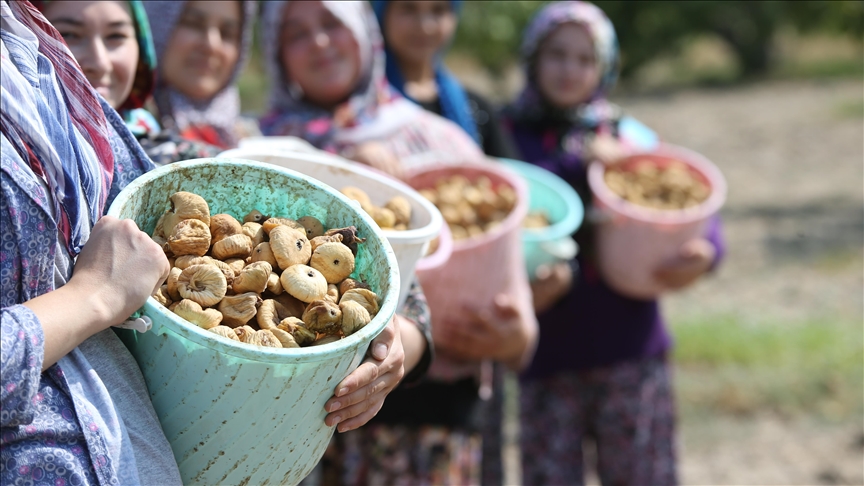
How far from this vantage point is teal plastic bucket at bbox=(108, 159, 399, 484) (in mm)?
1007

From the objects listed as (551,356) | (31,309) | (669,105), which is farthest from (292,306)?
(669,105)

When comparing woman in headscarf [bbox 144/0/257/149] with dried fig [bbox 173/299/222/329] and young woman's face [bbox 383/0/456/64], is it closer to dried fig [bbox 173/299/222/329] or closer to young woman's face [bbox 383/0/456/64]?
young woman's face [bbox 383/0/456/64]

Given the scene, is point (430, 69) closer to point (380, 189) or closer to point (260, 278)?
point (380, 189)

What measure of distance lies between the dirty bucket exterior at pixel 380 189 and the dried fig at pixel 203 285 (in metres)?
0.34

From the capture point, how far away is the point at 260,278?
1.12 metres

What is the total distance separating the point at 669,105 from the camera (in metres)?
11.4

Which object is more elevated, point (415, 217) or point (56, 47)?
point (56, 47)

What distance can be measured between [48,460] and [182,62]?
1229mm

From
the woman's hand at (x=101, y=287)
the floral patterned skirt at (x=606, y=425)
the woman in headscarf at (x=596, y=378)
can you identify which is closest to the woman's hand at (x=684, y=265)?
the woman in headscarf at (x=596, y=378)

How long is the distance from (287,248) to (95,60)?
0.51m

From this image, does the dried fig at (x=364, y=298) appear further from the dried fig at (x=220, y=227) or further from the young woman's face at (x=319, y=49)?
the young woman's face at (x=319, y=49)

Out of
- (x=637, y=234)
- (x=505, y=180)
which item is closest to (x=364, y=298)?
(x=505, y=180)

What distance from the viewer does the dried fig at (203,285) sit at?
3.49ft

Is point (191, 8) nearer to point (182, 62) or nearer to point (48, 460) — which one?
point (182, 62)
